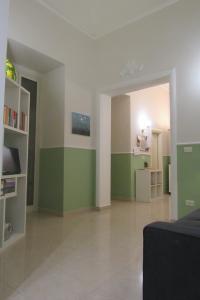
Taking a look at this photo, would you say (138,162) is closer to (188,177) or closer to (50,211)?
(188,177)

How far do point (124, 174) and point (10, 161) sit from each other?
12.7ft

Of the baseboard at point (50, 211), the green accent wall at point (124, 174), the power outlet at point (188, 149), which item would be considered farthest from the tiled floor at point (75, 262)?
the green accent wall at point (124, 174)

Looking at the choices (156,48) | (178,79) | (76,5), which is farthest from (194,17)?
(76,5)

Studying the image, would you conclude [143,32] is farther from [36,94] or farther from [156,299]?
[156,299]

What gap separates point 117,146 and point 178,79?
295cm

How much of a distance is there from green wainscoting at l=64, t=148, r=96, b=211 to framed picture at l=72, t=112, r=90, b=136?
370 mm

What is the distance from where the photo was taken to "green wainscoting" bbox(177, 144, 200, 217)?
3523 mm

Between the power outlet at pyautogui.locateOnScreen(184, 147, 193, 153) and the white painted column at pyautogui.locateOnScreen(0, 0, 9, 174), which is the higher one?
the white painted column at pyautogui.locateOnScreen(0, 0, 9, 174)

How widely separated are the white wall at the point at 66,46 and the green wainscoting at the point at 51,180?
29cm

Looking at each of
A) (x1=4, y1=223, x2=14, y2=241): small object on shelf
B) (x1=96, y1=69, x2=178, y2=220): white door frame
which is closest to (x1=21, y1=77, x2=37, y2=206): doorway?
(x1=96, y1=69, x2=178, y2=220): white door frame

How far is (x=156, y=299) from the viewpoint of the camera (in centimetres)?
116

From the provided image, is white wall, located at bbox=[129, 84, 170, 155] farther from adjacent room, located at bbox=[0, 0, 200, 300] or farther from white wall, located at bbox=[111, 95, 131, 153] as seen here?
adjacent room, located at bbox=[0, 0, 200, 300]

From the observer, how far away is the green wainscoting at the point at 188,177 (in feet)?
11.6

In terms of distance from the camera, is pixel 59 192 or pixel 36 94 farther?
pixel 36 94
